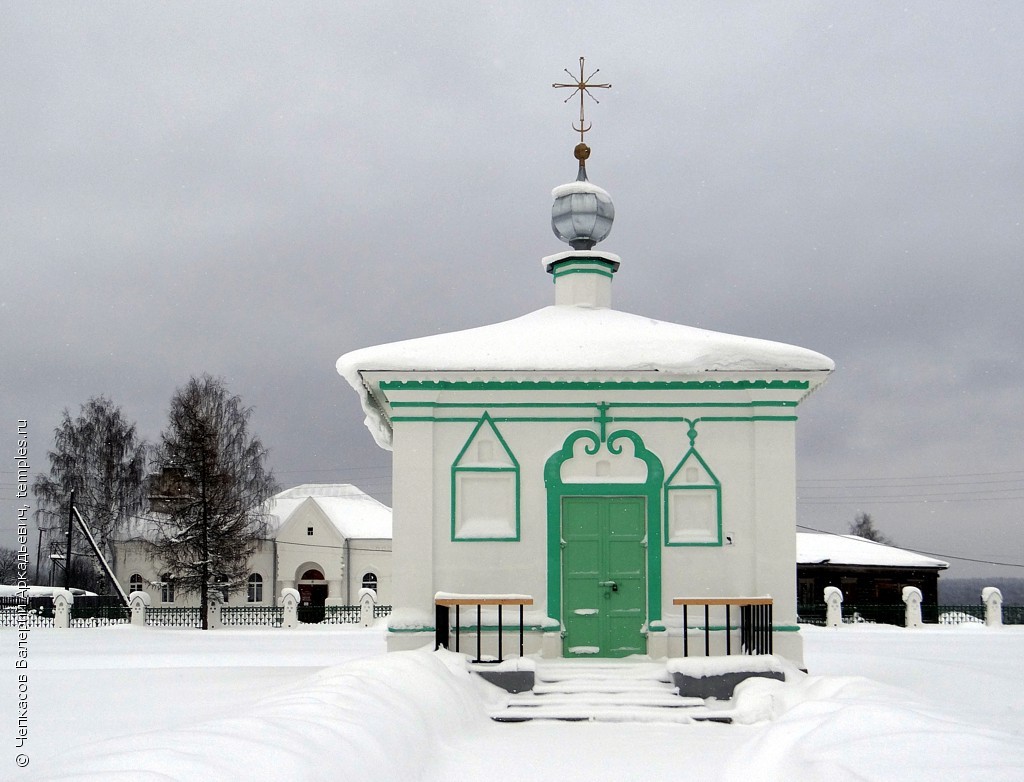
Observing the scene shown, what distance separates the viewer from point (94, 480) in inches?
1406

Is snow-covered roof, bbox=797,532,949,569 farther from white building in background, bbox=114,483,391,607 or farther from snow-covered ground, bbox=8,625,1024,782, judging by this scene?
snow-covered ground, bbox=8,625,1024,782

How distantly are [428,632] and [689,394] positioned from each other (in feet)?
12.1

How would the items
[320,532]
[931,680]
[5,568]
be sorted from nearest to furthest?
[931,680], [320,532], [5,568]

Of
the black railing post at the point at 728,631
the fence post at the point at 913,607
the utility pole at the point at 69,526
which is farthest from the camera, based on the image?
the utility pole at the point at 69,526

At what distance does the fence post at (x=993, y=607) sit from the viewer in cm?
2758

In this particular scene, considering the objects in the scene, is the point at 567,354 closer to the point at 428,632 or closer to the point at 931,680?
the point at 428,632

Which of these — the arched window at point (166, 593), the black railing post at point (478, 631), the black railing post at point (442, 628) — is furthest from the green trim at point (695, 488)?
the arched window at point (166, 593)

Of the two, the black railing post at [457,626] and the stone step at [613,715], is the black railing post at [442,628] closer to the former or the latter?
the black railing post at [457,626]

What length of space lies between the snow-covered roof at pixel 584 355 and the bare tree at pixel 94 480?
2783 cm

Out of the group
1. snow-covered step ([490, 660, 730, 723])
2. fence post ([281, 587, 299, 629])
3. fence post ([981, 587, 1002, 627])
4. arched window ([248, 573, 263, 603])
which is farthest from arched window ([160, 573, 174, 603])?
snow-covered step ([490, 660, 730, 723])

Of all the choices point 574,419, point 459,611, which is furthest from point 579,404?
point 459,611

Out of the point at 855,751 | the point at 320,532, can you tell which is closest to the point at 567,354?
the point at 855,751

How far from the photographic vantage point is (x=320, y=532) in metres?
39.0

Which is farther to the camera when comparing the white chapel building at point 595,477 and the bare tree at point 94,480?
the bare tree at point 94,480
